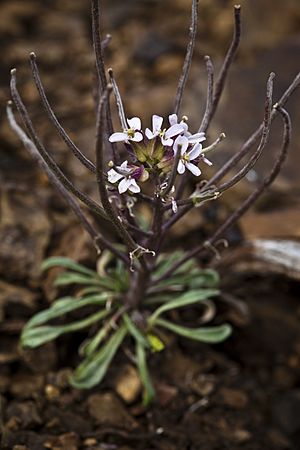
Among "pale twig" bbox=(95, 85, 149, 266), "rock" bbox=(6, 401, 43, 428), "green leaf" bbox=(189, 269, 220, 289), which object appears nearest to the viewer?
"pale twig" bbox=(95, 85, 149, 266)

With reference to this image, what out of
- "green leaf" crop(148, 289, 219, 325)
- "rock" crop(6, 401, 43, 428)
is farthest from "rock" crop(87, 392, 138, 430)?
"green leaf" crop(148, 289, 219, 325)

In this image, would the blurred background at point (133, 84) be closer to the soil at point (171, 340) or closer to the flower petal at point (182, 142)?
the soil at point (171, 340)

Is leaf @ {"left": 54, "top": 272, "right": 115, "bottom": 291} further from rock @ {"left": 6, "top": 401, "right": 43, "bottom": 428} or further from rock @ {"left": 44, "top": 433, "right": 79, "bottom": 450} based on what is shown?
rock @ {"left": 44, "top": 433, "right": 79, "bottom": 450}

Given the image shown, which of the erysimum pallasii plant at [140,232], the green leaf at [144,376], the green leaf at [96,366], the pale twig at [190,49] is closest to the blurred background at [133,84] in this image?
A: the erysimum pallasii plant at [140,232]

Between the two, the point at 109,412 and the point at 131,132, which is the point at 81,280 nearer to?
the point at 109,412

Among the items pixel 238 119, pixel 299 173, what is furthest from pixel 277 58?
pixel 299 173

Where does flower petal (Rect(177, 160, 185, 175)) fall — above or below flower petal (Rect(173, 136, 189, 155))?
below

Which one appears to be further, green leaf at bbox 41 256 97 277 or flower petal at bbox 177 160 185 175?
green leaf at bbox 41 256 97 277

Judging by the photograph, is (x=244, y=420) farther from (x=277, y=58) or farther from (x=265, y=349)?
(x=277, y=58)
